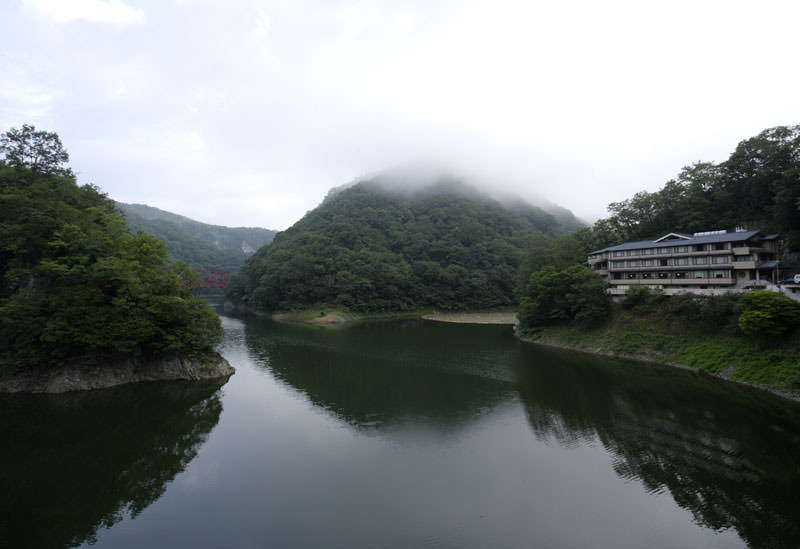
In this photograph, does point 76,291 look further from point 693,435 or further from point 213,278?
point 213,278

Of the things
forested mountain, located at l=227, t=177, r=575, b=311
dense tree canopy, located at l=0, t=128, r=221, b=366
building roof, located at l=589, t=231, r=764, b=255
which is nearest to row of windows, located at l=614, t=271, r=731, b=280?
building roof, located at l=589, t=231, r=764, b=255

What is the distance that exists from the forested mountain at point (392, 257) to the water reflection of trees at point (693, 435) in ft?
174

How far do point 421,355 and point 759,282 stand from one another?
26.7m

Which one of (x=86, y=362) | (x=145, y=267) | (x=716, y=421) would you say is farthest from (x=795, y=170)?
(x=86, y=362)

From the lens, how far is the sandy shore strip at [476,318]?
6431 centimetres

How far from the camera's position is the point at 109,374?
80.2 ft

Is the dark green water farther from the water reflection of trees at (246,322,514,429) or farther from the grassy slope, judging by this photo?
the grassy slope

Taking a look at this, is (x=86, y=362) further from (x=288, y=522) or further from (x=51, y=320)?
(x=288, y=522)

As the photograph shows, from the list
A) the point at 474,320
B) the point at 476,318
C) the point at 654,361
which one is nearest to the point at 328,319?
the point at 474,320

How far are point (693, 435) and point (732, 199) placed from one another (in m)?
35.5

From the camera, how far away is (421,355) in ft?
119

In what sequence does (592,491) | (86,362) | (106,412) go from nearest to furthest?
(592,491) < (106,412) < (86,362)

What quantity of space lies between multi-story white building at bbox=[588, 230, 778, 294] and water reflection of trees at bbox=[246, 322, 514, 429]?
1630 centimetres

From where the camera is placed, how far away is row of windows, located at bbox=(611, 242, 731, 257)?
32956 millimetres
